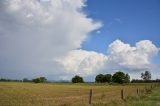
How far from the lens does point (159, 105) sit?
25938 mm

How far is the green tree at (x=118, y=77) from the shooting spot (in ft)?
633

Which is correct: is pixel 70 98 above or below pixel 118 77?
below

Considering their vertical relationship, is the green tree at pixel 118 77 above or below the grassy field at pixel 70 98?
above

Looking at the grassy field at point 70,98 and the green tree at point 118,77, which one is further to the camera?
the green tree at point 118,77

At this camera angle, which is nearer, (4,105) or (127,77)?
(4,105)

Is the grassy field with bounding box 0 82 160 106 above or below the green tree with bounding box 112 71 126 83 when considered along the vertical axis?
below

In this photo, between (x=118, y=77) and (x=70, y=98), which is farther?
(x=118, y=77)

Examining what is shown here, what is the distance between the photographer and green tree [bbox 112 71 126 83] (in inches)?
7594

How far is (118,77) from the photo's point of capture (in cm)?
19362

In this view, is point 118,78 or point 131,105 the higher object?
point 118,78

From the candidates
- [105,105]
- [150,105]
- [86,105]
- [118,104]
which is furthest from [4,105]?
[150,105]

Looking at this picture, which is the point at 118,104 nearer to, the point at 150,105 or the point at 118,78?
the point at 150,105

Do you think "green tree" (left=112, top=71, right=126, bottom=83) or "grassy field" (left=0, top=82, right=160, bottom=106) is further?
"green tree" (left=112, top=71, right=126, bottom=83)

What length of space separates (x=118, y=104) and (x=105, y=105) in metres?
2.32
